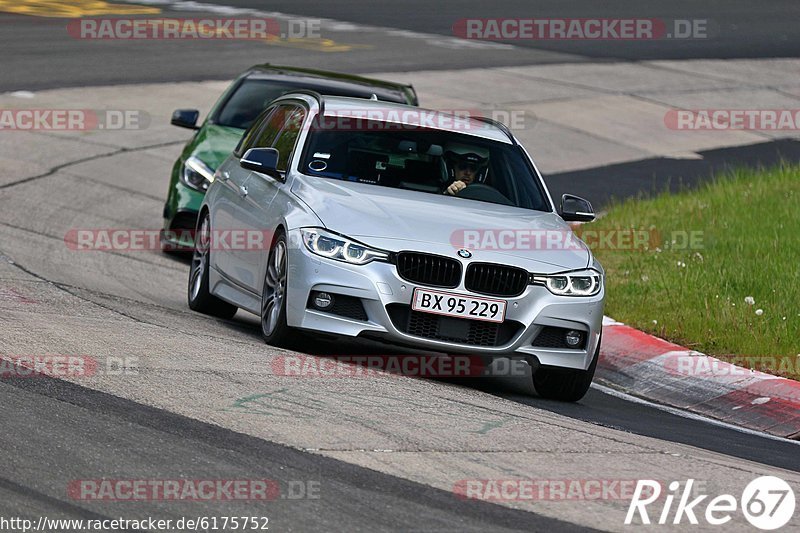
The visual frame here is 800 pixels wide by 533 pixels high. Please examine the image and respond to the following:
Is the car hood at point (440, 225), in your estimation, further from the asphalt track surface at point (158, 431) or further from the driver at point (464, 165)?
the asphalt track surface at point (158, 431)

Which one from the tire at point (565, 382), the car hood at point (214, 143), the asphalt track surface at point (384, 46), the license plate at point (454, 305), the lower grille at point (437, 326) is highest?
the license plate at point (454, 305)

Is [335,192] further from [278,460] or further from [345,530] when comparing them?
[345,530]

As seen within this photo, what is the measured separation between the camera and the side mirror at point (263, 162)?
388 inches

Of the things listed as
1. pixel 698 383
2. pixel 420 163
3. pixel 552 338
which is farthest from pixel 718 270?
pixel 552 338

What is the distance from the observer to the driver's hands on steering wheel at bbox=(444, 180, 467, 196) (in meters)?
9.90

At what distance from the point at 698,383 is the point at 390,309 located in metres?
2.55

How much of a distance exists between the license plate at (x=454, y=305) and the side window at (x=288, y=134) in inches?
71.5

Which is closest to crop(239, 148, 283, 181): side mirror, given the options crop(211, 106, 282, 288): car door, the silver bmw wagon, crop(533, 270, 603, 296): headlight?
the silver bmw wagon

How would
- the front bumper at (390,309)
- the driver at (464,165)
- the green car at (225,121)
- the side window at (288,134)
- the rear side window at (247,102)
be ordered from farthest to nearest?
the rear side window at (247,102) < the green car at (225,121) < the side window at (288,134) < the driver at (464,165) < the front bumper at (390,309)

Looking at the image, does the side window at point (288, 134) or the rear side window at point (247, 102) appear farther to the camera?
the rear side window at point (247, 102)

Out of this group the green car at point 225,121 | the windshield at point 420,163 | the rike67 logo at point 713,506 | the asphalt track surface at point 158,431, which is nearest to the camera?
the asphalt track surface at point 158,431

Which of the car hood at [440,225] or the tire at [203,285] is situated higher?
the car hood at [440,225]

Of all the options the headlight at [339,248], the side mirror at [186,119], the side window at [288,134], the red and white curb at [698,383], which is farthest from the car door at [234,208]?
the side mirror at [186,119]

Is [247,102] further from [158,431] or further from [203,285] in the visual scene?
[158,431]
